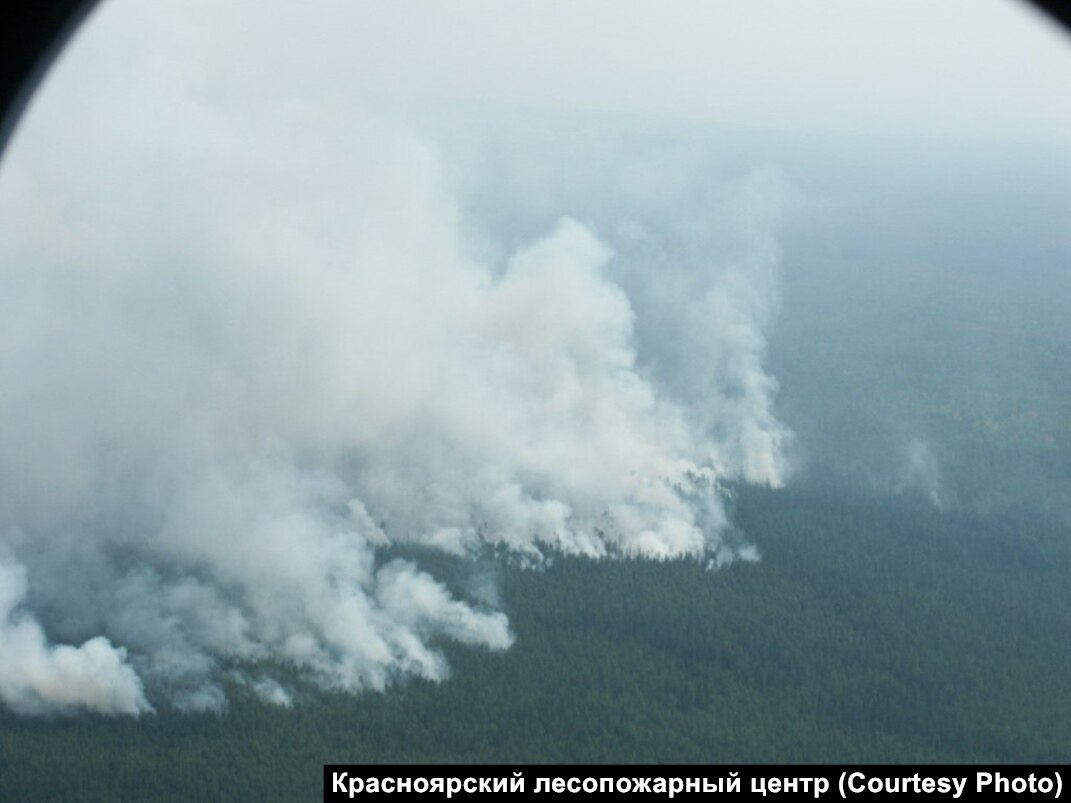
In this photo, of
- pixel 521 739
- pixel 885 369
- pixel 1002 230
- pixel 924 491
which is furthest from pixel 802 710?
pixel 1002 230

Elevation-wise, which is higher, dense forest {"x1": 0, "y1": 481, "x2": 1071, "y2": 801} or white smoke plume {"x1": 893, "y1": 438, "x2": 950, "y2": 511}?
white smoke plume {"x1": 893, "y1": 438, "x2": 950, "y2": 511}

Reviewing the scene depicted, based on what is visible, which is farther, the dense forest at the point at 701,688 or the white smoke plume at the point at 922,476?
the white smoke plume at the point at 922,476

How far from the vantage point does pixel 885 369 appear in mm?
98500

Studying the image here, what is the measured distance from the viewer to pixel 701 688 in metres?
48.9

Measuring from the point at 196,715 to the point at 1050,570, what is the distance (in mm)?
41107

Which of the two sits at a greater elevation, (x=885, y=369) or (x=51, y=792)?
(x=885, y=369)

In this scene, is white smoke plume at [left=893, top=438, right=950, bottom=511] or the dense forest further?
white smoke plume at [left=893, top=438, right=950, bottom=511]

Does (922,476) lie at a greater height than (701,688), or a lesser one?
greater

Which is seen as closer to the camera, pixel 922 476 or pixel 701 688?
pixel 701 688

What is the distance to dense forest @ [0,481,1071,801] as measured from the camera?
42781 millimetres

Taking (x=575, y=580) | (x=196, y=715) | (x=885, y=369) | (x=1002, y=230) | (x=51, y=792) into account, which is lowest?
(x=51, y=792)

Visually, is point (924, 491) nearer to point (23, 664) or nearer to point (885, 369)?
point (885, 369)

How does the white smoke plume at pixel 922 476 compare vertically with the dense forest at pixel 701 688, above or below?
above

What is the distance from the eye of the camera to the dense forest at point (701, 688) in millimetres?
42781
